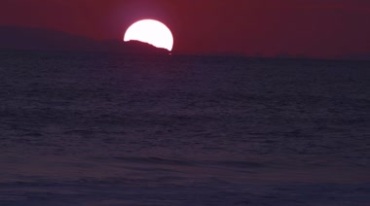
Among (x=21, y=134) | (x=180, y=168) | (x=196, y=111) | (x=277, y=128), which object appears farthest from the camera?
(x=196, y=111)

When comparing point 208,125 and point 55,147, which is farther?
point 208,125

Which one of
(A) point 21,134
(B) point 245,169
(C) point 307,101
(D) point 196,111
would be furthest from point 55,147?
(C) point 307,101

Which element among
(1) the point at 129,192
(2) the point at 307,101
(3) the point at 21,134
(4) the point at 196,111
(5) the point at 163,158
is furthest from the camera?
(2) the point at 307,101

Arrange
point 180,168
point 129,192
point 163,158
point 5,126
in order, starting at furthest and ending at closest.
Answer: point 5,126 < point 163,158 < point 180,168 < point 129,192

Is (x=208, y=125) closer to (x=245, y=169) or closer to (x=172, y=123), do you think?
(x=172, y=123)

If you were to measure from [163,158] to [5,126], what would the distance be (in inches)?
338

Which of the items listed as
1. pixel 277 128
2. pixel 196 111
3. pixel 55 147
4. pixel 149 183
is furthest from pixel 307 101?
pixel 149 183

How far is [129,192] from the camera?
14023 mm

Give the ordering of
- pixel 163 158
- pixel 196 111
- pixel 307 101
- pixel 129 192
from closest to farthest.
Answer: pixel 129 192
pixel 163 158
pixel 196 111
pixel 307 101

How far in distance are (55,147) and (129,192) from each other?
765 cm

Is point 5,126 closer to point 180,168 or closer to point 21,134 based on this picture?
point 21,134

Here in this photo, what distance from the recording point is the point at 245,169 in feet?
61.0

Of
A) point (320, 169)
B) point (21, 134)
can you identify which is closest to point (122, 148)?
point (21, 134)

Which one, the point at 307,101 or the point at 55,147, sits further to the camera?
the point at 307,101
